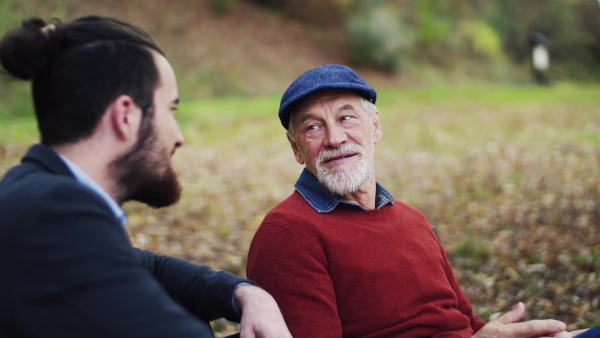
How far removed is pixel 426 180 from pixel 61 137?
875cm

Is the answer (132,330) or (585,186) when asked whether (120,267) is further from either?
(585,186)

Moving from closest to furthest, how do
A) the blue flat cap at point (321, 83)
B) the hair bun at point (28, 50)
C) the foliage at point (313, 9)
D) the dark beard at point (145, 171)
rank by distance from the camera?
the hair bun at point (28, 50) < the dark beard at point (145, 171) < the blue flat cap at point (321, 83) < the foliage at point (313, 9)

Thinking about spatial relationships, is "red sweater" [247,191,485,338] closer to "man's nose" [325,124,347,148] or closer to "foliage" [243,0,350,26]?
"man's nose" [325,124,347,148]

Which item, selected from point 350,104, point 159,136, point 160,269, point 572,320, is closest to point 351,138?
point 350,104

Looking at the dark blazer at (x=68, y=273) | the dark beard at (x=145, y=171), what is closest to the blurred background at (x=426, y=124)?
the dark beard at (x=145, y=171)

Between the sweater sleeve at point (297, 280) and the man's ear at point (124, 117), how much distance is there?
2.88ft

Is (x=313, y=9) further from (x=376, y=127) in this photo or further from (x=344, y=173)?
(x=344, y=173)

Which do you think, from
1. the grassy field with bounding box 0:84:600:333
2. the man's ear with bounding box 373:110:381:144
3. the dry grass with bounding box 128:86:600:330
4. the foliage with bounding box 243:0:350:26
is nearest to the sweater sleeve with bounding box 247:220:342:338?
the man's ear with bounding box 373:110:381:144

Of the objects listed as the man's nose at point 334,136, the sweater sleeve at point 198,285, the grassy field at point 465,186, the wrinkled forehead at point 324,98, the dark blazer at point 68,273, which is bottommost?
the grassy field at point 465,186

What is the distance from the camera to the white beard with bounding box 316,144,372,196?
2.71 meters

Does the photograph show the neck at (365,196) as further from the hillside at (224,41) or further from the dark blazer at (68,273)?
the hillside at (224,41)

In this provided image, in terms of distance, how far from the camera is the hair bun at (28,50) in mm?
1594

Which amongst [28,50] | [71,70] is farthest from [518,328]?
[28,50]

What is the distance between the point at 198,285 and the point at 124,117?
29.6 inches
